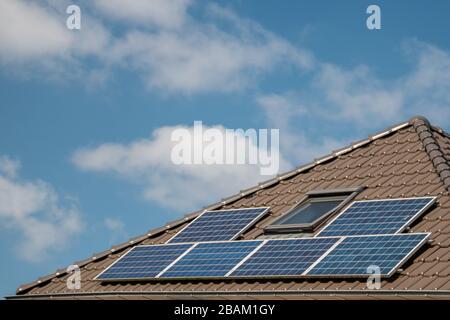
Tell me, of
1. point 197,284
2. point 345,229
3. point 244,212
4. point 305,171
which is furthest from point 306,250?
point 305,171

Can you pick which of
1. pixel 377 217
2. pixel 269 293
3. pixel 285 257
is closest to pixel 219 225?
pixel 285 257

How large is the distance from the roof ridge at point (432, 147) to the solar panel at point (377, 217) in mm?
1341

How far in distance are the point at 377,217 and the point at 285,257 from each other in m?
3.15

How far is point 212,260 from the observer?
29.8 meters

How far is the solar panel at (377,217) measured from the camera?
1089 inches

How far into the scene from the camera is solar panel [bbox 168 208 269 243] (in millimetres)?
31938

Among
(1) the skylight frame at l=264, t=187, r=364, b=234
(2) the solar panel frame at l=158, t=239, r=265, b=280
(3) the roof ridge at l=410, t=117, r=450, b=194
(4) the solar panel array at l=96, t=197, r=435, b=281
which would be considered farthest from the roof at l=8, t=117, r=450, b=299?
(1) the skylight frame at l=264, t=187, r=364, b=234

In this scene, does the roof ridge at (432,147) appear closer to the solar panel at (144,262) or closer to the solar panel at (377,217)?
the solar panel at (377,217)

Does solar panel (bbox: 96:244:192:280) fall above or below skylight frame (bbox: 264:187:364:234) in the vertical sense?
below

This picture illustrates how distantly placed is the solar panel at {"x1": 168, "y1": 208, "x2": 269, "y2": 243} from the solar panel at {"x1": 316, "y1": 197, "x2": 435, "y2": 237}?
12.1ft

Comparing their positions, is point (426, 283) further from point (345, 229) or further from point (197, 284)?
point (197, 284)

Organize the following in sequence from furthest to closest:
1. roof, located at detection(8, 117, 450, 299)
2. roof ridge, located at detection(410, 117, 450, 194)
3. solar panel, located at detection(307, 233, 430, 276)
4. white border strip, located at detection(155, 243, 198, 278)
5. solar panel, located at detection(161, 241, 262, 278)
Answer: white border strip, located at detection(155, 243, 198, 278) < roof ridge, located at detection(410, 117, 450, 194) < solar panel, located at detection(161, 241, 262, 278) < solar panel, located at detection(307, 233, 430, 276) < roof, located at detection(8, 117, 450, 299)

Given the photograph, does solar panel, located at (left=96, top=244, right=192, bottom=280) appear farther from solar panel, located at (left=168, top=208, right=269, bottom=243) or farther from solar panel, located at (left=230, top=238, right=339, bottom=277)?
solar panel, located at (left=230, top=238, right=339, bottom=277)

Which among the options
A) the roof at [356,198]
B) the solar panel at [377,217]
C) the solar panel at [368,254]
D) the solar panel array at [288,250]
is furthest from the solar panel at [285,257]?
the solar panel at [377,217]
